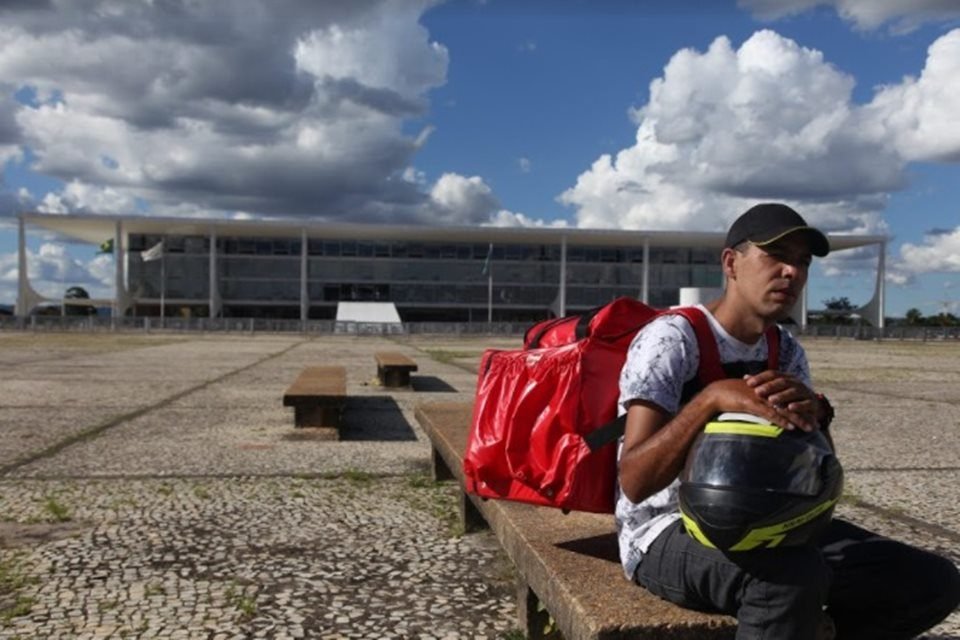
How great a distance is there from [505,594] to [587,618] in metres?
1.68

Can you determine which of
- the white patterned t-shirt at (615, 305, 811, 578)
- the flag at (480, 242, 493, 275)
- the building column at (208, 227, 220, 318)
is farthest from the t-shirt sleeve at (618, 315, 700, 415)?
the flag at (480, 242, 493, 275)

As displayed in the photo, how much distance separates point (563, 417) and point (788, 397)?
2.46 ft

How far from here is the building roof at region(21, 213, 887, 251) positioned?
7806 centimetres

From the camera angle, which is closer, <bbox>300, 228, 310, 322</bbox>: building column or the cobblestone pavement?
the cobblestone pavement

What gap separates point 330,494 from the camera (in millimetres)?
5895

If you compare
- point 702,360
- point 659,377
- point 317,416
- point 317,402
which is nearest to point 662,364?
point 659,377

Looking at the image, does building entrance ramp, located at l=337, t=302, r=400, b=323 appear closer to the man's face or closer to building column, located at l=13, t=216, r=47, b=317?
building column, located at l=13, t=216, r=47, b=317

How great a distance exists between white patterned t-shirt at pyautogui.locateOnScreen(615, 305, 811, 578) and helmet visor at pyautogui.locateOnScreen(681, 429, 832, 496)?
0.99ft

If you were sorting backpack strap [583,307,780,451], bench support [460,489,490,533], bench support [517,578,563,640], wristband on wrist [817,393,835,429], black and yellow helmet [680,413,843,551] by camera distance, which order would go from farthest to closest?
1. bench support [460,489,490,533]
2. bench support [517,578,563,640]
3. backpack strap [583,307,780,451]
4. wristband on wrist [817,393,835,429]
5. black and yellow helmet [680,413,843,551]

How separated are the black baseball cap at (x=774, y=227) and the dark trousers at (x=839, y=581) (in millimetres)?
774

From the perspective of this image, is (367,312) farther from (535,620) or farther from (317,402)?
(535,620)

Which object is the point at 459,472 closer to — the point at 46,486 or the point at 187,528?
the point at 187,528

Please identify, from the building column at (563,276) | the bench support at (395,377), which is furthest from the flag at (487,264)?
the bench support at (395,377)

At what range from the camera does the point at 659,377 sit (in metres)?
2.29
